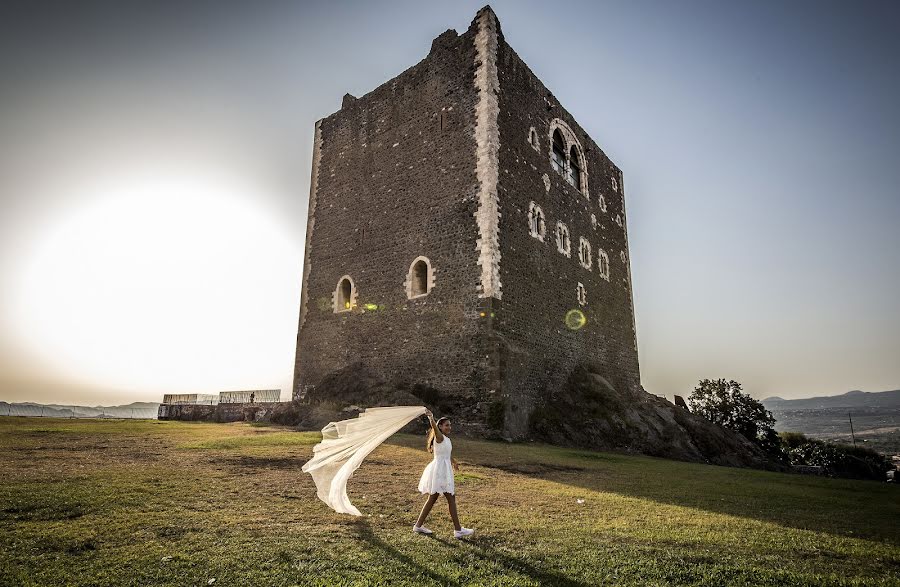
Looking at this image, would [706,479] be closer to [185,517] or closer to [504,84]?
[185,517]

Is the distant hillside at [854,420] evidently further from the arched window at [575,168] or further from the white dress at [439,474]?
the white dress at [439,474]

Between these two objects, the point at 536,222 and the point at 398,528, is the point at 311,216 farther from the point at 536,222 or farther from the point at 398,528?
the point at 398,528

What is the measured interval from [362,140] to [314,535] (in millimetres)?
18057

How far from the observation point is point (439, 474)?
17.2 ft

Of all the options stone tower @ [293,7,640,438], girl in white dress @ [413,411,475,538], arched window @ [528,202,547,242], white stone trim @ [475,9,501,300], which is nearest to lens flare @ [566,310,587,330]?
stone tower @ [293,7,640,438]

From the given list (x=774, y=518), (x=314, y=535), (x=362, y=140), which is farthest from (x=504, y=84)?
(x=314, y=535)

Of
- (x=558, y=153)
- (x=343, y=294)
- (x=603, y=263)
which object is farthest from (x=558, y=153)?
(x=343, y=294)

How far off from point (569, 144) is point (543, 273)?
23.5ft

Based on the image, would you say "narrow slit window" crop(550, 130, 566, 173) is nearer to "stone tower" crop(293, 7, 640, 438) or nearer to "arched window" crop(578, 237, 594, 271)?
"stone tower" crop(293, 7, 640, 438)

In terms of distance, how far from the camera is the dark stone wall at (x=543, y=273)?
15.6 metres

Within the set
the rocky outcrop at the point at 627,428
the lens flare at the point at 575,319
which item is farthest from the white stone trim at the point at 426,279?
the lens flare at the point at 575,319

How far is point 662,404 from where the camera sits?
20.5 m

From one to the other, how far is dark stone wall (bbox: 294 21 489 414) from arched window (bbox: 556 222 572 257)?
4.82 meters

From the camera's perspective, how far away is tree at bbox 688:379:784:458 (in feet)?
77.1
